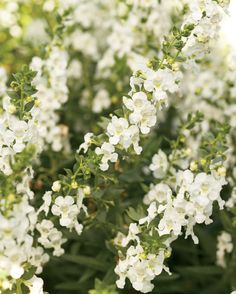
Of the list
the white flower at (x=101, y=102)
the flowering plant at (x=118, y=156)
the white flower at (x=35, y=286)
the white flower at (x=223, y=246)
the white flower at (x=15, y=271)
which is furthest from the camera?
the white flower at (x=101, y=102)

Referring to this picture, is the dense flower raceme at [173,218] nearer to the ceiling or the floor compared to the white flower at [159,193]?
nearer to the floor

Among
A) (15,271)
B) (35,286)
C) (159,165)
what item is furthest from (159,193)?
(15,271)

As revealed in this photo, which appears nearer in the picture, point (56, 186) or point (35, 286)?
point (35, 286)

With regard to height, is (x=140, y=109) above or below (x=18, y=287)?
above

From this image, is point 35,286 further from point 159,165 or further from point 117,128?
point 159,165

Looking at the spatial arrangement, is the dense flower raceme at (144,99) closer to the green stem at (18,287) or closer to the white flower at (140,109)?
the white flower at (140,109)

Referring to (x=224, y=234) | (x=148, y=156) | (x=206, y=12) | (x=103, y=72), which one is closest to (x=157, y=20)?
(x=103, y=72)

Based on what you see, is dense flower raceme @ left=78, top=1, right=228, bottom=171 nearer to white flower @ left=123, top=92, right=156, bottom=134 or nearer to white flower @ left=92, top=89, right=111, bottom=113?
white flower @ left=123, top=92, right=156, bottom=134

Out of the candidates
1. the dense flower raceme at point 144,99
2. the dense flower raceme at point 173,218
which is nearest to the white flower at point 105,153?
the dense flower raceme at point 144,99
